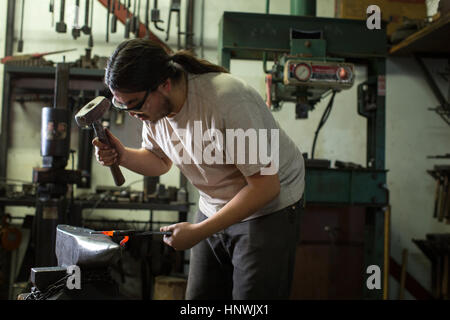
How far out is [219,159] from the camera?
43.8 inches

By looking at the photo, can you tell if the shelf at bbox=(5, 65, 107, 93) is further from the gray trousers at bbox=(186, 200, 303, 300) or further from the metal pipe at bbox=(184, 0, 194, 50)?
the gray trousers at bbox=(186, 200, 303, 300)

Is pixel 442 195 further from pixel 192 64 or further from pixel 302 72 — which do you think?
pixel 192 64

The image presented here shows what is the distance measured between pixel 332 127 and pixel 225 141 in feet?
8.34

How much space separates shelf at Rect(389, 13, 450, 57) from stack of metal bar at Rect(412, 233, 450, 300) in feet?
4.16

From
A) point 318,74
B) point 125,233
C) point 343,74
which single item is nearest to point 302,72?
point 318,74

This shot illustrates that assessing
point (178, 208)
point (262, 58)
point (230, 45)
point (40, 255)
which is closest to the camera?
point (40, 255)

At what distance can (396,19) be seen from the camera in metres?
3.30

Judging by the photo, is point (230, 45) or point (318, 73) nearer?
point (318, 73)

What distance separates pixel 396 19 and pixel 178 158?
2.73m

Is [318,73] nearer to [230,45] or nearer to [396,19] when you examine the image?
[230,45]

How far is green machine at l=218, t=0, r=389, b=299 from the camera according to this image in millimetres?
2242

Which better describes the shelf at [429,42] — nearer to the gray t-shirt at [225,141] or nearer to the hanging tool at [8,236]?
the gray t-shirt at [225,141]

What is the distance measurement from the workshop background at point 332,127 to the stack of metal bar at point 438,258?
0.22 m
